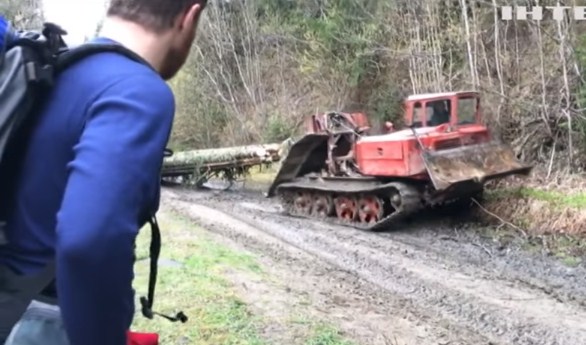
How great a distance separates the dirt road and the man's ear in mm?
3499

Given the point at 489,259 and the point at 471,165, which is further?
the point at 471,165

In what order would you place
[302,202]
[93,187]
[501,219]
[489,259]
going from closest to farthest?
1. [93,187]
2. [489,259]
3. [501,219]
4. [302,202]

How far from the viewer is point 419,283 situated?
6859 millimetres

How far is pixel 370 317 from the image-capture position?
525 centimetres

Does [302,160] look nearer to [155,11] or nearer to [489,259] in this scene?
[489,259]

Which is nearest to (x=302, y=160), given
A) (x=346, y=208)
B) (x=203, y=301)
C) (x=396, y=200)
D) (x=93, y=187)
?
(x=346, y=208)

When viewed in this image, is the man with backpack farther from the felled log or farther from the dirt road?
the felled log

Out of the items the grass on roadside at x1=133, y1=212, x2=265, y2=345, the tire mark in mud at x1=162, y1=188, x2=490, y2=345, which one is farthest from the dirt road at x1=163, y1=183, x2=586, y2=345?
the grass on roadside at x1=133, y1=212, x2=265, y2=345

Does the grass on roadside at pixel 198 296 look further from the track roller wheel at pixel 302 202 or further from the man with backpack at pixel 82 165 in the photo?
the track roller wheel at pixel 302 202

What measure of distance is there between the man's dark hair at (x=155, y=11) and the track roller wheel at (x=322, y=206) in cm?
994

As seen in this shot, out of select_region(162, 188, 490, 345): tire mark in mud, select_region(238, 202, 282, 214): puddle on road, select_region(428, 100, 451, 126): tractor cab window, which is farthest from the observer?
select_region(238, 202, 282, 214): puddle on road

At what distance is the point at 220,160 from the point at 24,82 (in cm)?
1453

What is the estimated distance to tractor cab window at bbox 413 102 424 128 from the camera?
10.2 m

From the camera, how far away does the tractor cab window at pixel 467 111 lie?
33.4 feet
